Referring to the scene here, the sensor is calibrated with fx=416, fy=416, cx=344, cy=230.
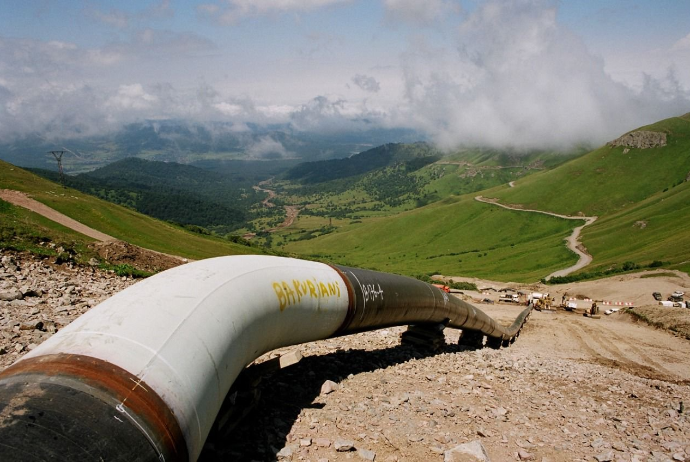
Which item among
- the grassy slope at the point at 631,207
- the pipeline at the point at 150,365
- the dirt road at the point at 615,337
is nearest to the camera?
the pipeline at the point at 150,365

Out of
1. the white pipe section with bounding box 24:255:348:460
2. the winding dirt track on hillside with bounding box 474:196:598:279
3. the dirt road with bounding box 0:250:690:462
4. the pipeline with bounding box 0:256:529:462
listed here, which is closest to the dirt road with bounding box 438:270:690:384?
the dirt road with bounding box 0:250:690:462

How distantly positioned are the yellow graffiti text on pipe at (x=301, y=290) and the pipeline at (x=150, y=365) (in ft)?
0.16

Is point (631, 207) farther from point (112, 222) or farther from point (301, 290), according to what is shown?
point (301, 290)

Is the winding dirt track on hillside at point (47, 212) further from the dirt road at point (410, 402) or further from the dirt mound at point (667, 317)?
the dirt mound at point (667, 317)

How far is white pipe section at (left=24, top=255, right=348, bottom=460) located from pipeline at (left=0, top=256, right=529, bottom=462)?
0.06 feet

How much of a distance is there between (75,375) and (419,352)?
1643cm

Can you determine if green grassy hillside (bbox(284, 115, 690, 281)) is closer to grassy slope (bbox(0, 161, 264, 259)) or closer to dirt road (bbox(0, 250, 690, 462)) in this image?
dirt road (bbox(0, 250, 690, 462))

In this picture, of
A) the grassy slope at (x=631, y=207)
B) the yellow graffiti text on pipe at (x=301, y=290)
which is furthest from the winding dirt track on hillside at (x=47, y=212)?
the grassy slope at (x=631, y=207)

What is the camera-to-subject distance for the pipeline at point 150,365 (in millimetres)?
5426

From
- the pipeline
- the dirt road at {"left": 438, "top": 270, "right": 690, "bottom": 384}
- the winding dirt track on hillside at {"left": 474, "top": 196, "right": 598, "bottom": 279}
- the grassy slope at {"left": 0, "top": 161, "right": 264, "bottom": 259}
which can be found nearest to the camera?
the pipeline

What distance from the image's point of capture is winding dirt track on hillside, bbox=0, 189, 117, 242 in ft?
161

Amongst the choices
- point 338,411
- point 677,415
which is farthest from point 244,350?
point 677,415

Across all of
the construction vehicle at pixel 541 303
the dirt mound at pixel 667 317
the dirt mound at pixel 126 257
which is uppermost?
the dirt mound at pixel 126 257

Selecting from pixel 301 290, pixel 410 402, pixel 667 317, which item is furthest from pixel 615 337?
pixel 301 290
